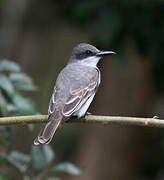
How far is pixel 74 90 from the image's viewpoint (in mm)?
5707

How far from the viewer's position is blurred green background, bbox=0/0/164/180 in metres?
7.36

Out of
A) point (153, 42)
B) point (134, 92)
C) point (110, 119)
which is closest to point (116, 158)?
point (134, 92)

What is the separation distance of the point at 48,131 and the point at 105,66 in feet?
13.8

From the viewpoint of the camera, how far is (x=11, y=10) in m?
10.1

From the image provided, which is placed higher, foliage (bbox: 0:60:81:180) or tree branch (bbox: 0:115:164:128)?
tree branch (bbox: 0:115:164:128)

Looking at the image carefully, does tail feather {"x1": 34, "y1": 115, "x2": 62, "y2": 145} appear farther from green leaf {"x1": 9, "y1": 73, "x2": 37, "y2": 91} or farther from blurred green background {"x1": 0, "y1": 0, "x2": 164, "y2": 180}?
blurred green background {"x1": 0, "y1": 0, "x2": 164, "y2": 180}

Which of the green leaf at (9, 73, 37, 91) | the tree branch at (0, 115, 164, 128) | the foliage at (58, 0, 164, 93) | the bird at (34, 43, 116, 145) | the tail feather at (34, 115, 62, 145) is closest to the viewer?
the tree branch at (0, 115, 164, 128)

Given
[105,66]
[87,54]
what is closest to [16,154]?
[87,54]

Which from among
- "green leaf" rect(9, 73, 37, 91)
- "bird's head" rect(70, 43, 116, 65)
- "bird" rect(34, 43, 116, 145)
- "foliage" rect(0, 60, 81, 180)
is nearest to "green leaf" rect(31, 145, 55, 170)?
"foliage" rect(0, 60, 81, 180)

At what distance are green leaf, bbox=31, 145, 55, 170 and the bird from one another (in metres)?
0.33

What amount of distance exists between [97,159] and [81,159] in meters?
0.27

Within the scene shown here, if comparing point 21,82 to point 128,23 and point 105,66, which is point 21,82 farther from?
point 105,66

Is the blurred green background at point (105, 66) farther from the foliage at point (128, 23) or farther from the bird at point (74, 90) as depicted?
the bird at point (74, 90)

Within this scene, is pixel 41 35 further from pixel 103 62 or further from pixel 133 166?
pixel 133 166
